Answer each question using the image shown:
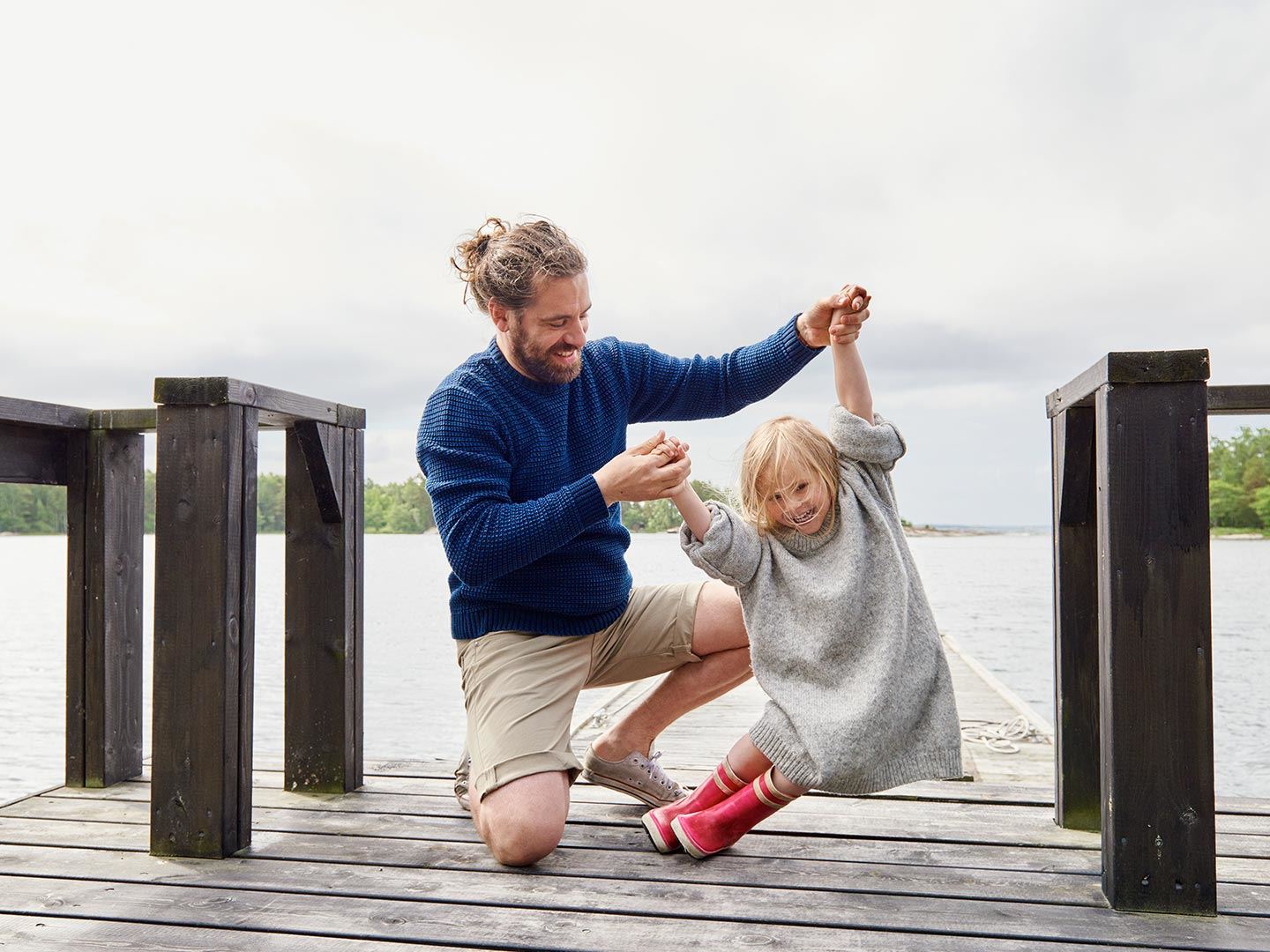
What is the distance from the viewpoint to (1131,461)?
5.65 ft

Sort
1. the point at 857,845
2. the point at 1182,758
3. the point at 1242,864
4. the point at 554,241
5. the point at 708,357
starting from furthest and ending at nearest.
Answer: the point at 708,357, the point at 554,241, the point at 857,845, the point at 1242,864, the point at 1182,758

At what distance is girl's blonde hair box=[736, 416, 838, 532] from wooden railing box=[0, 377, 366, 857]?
972mm

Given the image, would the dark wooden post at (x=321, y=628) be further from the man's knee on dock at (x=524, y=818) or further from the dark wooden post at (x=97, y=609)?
the man's knee on dock at (x=524, y=818)

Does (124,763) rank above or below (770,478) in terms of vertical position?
below

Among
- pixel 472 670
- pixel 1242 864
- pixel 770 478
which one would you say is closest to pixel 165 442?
pixel 472 670

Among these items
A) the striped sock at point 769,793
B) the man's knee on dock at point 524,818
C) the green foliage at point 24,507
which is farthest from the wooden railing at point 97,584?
the green foliage at point 24,507

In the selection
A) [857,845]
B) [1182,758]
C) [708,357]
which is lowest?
[857,845]

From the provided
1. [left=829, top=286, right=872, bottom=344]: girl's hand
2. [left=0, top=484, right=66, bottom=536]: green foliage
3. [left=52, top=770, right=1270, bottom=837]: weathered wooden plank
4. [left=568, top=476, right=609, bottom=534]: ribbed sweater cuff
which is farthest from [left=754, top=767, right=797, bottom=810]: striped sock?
[left=0, top=484, right=66, bottom=536]: green foliage

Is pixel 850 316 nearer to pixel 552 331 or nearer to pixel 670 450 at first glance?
pixel 670 450

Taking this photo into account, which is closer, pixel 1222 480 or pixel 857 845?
pixel 857 845

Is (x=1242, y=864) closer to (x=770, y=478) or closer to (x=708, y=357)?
(x=770, y=478)

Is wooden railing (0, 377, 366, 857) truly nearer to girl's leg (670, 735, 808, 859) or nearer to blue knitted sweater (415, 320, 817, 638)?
blue knitted sweater (415, 320, 817, 638)

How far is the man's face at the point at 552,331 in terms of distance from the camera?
217cm

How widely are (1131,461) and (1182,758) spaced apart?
490 mm
